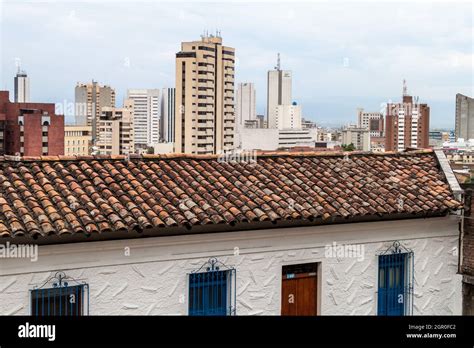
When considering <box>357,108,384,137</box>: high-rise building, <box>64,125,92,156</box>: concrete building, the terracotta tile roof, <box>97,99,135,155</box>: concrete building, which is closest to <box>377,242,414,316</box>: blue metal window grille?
the terracotta tile roof

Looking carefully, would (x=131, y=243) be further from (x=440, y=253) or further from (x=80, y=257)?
(x=440, y=253)

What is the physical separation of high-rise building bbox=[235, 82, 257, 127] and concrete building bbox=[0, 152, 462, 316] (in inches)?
2138

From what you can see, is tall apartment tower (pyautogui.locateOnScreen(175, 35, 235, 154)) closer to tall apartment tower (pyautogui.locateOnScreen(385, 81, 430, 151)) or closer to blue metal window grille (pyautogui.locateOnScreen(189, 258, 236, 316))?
tall apartment tower (pyautogui.locateOnScreen(385, 81, 430, 151))

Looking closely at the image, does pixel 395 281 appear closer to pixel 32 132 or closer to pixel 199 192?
pixel 199 192

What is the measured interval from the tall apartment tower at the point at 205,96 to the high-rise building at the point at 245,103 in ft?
8.01

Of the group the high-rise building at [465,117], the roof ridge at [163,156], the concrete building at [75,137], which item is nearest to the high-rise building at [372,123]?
the concrete building at [75,137]

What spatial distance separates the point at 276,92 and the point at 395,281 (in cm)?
7271

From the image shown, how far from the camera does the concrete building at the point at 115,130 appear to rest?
6662cm

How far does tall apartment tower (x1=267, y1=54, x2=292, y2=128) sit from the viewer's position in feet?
245

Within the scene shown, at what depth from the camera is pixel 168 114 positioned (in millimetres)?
67938

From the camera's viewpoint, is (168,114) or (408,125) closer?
(168,114)

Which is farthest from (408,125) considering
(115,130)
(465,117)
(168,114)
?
(465,117)

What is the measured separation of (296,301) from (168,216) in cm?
242
